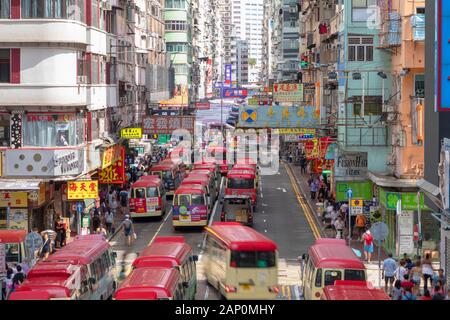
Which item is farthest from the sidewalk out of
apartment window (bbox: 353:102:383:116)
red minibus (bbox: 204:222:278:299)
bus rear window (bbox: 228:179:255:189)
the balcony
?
the balcony

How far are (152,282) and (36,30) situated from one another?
22422 mm

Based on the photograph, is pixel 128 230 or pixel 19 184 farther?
pixel 128 230

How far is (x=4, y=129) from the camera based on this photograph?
143 ft

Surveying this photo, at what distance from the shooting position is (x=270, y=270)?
88.5ft

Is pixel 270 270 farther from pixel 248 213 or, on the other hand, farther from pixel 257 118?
pixel 257 118

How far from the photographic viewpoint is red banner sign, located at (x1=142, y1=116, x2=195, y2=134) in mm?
62981

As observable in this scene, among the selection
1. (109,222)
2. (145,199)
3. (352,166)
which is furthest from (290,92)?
(109,222)

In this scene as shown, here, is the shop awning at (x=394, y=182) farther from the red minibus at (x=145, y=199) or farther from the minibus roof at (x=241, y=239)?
the minibus roof at (x=241, y=239)

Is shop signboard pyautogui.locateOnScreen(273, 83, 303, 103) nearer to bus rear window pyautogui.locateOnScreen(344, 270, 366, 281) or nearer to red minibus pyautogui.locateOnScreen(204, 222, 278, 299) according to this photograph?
red minibus pyautogui.locateOnScreen(204, 222, 278, 299)

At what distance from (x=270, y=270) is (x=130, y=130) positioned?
3346cm

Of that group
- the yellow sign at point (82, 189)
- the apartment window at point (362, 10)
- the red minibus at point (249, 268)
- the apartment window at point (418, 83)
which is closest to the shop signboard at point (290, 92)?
the apartment window at point (362, 10)

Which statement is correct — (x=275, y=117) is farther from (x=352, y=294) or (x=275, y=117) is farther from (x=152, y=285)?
(x=352, y=294)

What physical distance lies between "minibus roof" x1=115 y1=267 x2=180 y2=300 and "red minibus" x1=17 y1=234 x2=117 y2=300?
1.60 m

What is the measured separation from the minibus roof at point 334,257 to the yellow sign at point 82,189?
13901mm
